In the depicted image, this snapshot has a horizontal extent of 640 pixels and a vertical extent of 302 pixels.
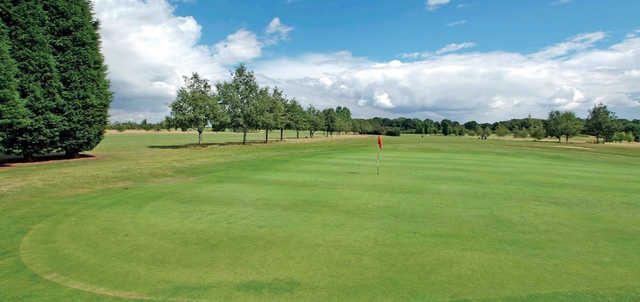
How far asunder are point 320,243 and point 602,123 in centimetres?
10593

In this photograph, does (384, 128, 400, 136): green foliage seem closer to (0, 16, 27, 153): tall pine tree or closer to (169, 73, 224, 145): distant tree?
(169, 73, 224, 145): distant tree

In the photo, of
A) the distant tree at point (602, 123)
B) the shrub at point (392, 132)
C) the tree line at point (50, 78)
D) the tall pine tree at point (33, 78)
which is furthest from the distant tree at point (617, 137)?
the tall pine tree at point (33, 78)

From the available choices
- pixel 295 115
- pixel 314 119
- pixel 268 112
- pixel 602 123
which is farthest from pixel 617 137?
pixel 268 112

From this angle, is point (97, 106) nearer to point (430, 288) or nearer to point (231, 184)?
point (231, 184)

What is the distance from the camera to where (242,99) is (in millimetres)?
53375

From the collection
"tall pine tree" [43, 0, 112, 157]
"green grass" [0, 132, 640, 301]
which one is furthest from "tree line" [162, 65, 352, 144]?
"green grass" [0, 132, 640, 301]

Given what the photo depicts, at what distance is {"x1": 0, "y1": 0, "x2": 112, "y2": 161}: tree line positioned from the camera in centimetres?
2075

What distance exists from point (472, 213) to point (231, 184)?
10.3 metres

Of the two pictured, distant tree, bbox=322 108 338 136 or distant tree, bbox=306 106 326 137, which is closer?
distant tree, bbox=306 106 326 137

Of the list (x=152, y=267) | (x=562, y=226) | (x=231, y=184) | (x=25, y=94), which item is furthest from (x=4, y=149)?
(x=562, y=226)

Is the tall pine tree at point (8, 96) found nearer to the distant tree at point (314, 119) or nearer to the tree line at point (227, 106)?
the tree line at point (227, 106)

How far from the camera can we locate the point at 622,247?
673 cm

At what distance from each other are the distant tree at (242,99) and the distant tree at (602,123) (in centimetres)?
9042

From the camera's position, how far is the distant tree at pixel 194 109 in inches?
1753
